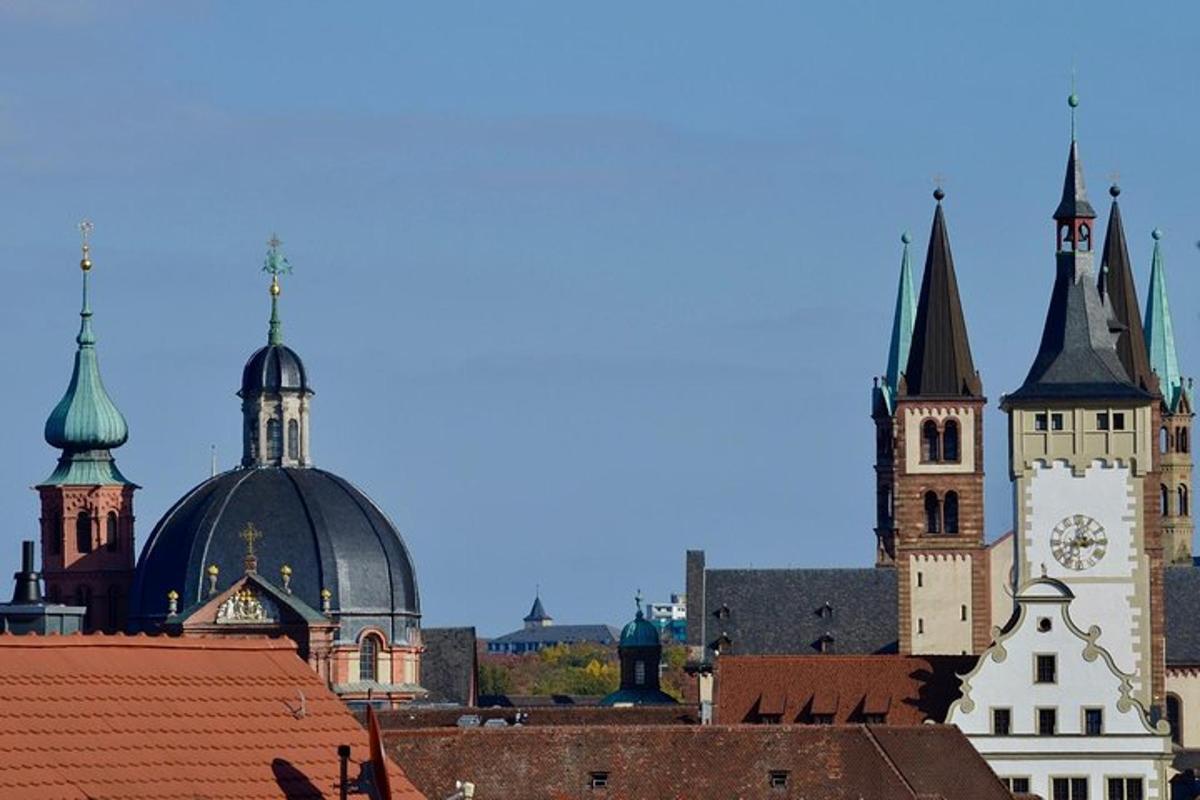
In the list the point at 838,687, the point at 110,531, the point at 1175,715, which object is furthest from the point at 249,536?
the point at 1175,715

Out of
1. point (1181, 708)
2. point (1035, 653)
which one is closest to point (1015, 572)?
point (1035, 653)

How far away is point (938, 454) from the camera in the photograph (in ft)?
462

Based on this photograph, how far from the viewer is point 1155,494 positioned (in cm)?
12144

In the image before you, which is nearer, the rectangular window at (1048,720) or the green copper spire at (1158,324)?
the rectangular window at (1048,720)

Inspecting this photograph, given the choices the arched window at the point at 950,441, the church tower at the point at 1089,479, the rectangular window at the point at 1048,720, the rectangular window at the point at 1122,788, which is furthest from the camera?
the arched window at the point at 950,441

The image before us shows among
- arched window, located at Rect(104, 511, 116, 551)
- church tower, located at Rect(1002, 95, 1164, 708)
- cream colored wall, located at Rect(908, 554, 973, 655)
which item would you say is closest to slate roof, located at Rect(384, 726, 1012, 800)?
church tower, located at Rect(1002, 95, 1164, 708)

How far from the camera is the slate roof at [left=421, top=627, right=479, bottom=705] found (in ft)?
465

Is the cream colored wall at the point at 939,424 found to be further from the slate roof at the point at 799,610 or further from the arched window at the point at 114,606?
the arched window at the point at 114,606

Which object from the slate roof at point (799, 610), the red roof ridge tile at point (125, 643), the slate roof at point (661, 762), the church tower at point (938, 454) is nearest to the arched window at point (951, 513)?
the church tower at point (938, 454)

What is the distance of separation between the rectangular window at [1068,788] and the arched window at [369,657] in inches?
1409

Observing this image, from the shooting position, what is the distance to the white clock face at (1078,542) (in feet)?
375

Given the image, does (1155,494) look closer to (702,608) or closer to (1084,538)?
(1084,538)

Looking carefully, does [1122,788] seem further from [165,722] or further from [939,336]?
[165,722]

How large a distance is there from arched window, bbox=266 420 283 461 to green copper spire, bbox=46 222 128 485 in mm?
6793
